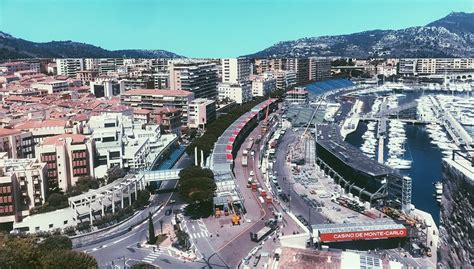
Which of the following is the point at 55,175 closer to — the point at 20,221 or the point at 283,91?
the point at 20,221

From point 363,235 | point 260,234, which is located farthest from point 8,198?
point 363,235

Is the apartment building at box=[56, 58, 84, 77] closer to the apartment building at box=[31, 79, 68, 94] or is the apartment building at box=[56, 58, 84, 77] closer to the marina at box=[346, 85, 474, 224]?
the apartment building at box=[31, 79, 68, 94]

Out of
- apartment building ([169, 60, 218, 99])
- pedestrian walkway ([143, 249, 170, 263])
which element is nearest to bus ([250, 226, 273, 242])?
pedestrian walkway ([143, 249, 170, 263])

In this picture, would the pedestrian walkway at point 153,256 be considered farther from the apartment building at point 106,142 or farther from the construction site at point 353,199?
the apartment building at point 106,142

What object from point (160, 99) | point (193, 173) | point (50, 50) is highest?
point (50, 50)

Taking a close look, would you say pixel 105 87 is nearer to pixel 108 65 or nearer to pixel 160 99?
pixel 160 99
